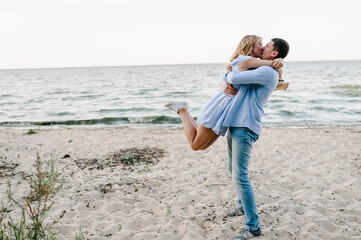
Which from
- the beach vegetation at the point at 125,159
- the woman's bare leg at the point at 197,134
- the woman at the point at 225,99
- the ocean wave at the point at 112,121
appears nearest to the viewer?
the woman at the point at 225,99

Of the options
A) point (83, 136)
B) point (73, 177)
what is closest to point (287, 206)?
point (73, 177)

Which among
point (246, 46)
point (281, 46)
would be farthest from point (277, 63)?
point (246, 46)

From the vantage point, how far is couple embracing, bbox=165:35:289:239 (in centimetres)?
273

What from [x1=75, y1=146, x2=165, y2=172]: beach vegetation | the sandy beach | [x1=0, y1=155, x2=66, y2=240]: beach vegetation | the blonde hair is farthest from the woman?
[x1=75, y1=146, x2=165, y2=172]: beach vegetation

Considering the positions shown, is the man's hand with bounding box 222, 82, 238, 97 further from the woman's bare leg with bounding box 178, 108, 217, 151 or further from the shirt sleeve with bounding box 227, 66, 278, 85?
the woman's bare leg with bounding box 178, 108, 217, 151

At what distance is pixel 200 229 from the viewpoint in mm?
3477

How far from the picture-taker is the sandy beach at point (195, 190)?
3.48 metres

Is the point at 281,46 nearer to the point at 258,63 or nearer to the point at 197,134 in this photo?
the point at 258,63

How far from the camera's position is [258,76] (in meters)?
2.63

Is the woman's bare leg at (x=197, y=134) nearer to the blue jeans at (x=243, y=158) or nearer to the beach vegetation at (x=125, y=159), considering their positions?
the blue jeans at (x=243, y=158)

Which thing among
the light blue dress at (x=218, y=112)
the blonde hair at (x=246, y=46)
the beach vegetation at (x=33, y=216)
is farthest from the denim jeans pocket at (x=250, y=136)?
the beach vegetation at (x=33, y=216)

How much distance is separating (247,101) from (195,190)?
2.29m

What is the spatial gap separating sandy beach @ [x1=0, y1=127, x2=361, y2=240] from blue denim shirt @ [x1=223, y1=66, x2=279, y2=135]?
4.68 feet

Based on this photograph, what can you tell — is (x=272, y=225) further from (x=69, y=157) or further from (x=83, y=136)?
(x=83, y=136)
